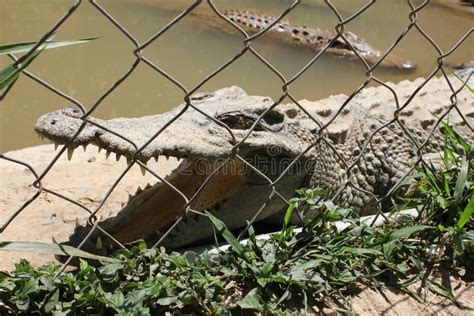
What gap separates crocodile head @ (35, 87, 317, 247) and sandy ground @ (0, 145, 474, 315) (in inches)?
14.7

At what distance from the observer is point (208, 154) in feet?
8.07

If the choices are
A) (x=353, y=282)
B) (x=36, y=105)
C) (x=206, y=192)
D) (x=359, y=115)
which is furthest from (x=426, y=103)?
(x=36, y=105)

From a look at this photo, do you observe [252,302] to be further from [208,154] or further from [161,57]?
[161,57]

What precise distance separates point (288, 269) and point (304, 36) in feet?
22.9

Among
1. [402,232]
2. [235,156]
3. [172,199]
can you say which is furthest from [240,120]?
[402,232]

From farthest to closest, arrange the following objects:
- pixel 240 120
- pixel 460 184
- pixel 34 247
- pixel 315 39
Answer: pixel 315 39
pixel 240 120
pixel 460 184
pixel 34 247

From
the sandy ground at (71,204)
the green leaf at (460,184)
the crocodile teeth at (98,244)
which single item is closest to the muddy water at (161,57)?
the sandy ground at (71,204)

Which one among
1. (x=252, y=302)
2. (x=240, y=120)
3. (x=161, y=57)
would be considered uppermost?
(x=161, y=57)

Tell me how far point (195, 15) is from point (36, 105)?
4.41m

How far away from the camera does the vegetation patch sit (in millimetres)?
1679

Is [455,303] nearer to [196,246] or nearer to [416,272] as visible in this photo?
[416,272]

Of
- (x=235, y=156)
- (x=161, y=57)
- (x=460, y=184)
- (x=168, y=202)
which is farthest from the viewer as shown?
(x=161, y=57)

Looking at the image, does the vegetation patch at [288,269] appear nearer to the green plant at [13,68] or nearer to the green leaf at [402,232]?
the green leaf at [402,232]

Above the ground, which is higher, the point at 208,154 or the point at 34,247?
the point at 208,154
